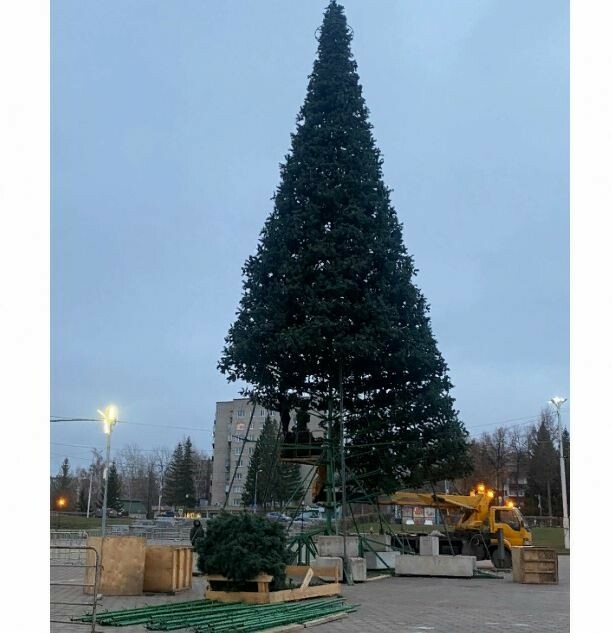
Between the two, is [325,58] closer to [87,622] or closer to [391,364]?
[391,364]

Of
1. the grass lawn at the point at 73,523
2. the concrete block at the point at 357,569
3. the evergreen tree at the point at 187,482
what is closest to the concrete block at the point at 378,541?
the concrete block at the point at 357,569

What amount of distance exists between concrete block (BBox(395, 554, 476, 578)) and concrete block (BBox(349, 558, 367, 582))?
2.47 metres

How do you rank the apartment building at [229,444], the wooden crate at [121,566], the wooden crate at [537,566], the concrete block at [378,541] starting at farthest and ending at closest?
the apartment building at [229,444] < the concrete block at [378,541] < the wooden crate at [537,566] < the wooden crate at [121,566]

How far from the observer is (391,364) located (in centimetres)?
2283

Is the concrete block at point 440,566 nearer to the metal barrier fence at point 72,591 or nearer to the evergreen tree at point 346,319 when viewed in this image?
the evergreen tree at point 346,319

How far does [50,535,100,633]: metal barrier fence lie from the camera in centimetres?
989

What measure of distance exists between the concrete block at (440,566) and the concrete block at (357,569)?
8.11ft

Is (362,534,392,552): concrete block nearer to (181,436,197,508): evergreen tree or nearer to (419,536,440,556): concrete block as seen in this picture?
(419,536,440,556): concrete block

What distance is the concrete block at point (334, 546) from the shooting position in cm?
1959

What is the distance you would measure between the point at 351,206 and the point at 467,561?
36.4 ft

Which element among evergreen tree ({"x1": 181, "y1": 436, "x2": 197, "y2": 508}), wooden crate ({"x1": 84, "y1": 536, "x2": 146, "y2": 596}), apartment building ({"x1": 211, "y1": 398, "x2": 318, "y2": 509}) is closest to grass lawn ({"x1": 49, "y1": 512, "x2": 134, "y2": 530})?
evergreen tree ({"x1": 181, "y1": 436, "x2": 197, "y2": 508})

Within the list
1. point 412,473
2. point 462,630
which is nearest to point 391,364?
point 412,473

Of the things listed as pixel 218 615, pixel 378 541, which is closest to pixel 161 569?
pixel 218 615

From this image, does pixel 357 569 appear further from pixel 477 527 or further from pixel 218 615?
pixel 477 527
